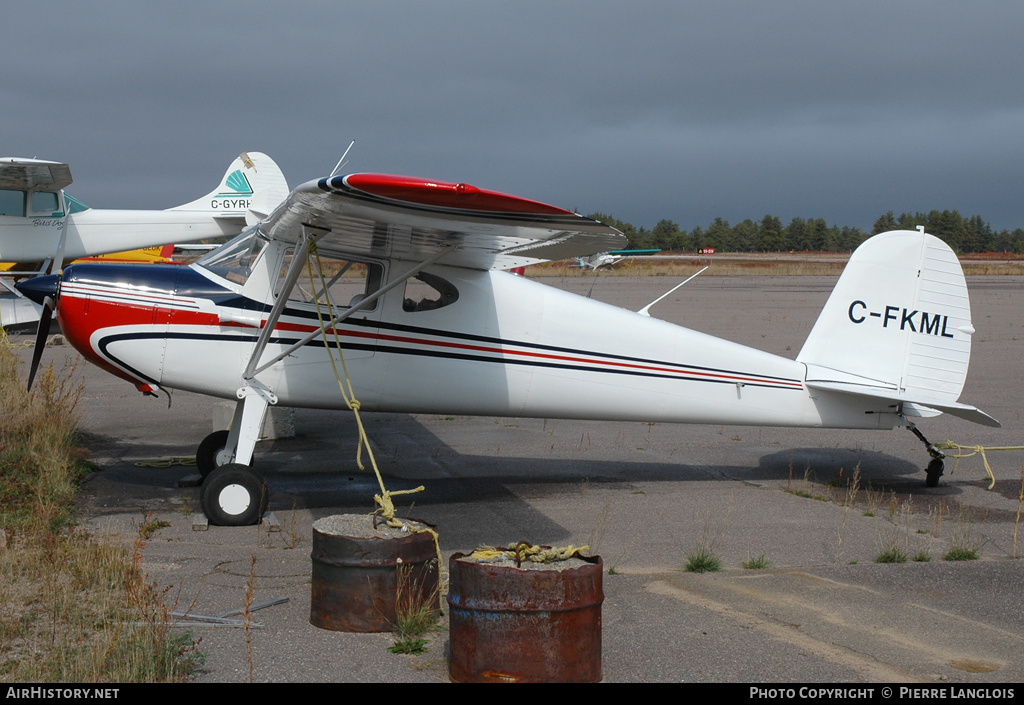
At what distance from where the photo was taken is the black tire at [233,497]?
6.54m

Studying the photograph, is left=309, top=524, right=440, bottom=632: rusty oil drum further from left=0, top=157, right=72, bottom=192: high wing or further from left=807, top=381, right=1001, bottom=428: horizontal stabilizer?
left=0, top=157, right=72, bottom=192: high wing

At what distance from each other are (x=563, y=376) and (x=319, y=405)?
2.12 m

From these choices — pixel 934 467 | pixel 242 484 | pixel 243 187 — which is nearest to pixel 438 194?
pixel 242 484

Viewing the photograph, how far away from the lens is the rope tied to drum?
150 inches

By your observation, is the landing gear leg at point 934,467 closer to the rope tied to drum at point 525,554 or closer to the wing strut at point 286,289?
the rope tied to drum at point 525,554

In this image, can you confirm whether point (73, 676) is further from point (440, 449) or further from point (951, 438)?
point (951, 438)

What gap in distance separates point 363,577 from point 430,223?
2.21 metres

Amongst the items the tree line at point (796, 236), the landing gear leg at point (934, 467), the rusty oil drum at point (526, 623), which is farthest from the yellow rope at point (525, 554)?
the tree line at point (796, 236)

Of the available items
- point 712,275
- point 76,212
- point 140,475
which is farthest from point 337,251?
point 712,275

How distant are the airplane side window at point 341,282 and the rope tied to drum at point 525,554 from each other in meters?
3.63

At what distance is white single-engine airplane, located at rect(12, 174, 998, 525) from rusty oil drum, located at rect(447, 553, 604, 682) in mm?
2589

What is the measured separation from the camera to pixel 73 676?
3.55 metres

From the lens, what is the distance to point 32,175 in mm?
20328

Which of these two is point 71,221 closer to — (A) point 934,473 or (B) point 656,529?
(B) point 656,529
